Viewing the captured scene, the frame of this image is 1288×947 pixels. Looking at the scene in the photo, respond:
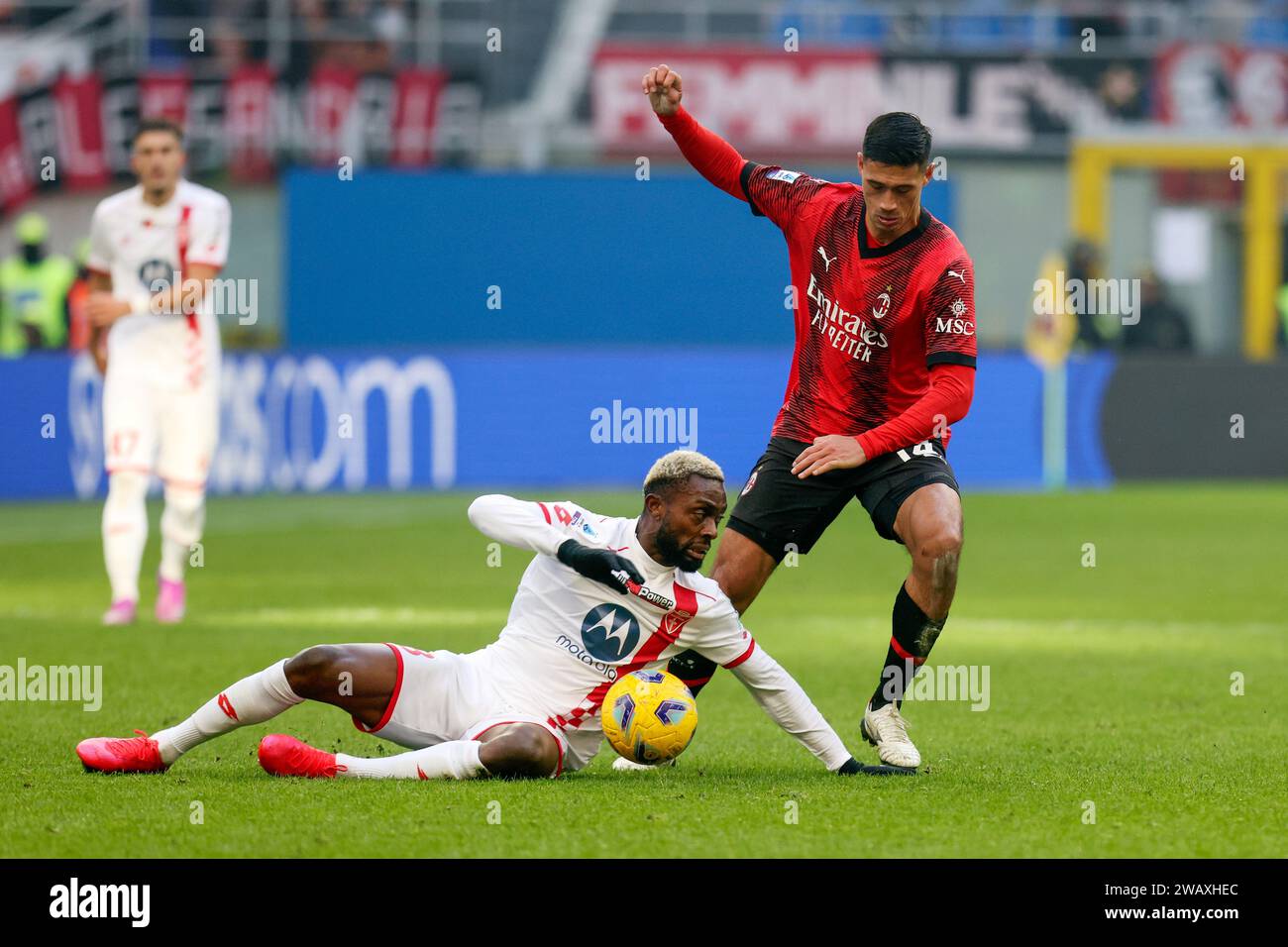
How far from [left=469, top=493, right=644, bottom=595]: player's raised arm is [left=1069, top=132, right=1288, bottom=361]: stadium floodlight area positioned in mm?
22341

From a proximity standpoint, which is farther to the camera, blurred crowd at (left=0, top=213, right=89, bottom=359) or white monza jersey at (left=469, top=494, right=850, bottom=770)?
blurred crowd at (left=0, top=213, right=89, bottom=359)

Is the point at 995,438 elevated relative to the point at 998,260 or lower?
lower

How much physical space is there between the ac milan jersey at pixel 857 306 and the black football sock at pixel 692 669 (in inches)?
37.1

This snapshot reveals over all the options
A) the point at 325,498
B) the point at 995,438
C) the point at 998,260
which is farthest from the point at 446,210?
the point at 998,260

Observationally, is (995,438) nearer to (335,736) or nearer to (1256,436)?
(1256,436)

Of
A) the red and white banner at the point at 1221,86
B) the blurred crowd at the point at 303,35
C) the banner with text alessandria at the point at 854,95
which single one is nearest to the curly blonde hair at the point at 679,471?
the blurred crowd at the point at 303,35

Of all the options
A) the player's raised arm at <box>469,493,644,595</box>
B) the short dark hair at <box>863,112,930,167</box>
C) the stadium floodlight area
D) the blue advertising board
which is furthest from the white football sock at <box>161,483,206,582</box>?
the stadium floodlight area

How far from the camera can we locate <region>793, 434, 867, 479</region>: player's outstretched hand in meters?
7.46

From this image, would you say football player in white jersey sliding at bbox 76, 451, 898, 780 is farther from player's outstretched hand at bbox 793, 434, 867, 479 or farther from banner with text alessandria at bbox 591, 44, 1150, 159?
banner with text alessandria at bbox 591, 44, 1150, 159

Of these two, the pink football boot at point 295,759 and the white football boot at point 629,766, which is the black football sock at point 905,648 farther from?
the pink football boot at point 295,759

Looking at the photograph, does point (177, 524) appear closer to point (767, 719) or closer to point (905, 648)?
point (767, 719)

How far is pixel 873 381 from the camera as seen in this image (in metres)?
7.74
